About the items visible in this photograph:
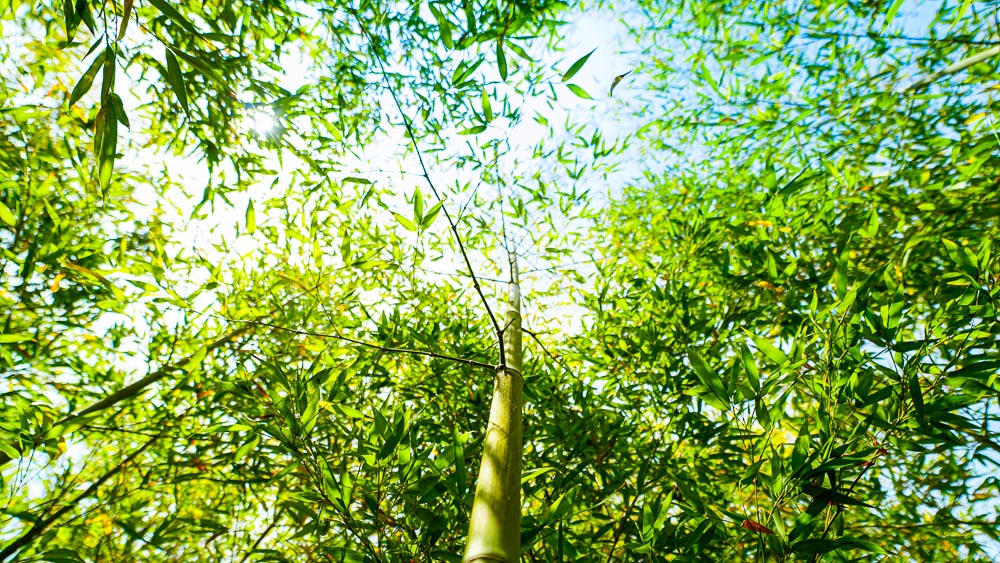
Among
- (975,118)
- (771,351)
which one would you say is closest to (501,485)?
(771,351)

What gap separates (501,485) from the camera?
1039mm

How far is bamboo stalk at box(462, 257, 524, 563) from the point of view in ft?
2.97

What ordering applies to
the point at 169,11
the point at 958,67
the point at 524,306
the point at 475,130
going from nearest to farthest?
1. the point at 169,11
2. the point at 958,67
3. the point at 475,130
4. the point at 524,306

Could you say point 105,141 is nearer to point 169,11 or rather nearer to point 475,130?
point 169,11

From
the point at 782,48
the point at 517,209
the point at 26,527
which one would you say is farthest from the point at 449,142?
the point at 26,527

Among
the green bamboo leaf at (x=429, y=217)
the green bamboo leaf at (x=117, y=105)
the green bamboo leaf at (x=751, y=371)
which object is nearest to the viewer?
the green bamboo leaf at (x=117, y=105)

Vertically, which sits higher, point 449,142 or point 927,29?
point 927,29

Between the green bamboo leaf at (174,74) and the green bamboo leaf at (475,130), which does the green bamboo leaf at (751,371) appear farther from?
the green bamboo leaf at (174,74)

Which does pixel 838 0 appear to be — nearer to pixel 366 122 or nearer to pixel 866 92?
pixel 866 92

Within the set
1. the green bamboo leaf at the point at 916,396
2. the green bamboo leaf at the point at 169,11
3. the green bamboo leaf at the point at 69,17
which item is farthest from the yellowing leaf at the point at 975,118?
the green bamboo leaf at the point at 69,17

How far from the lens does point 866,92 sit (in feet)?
6.96

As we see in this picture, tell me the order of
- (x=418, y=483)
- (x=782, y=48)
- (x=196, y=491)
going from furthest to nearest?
1. (x=196, y=491)
2. (x=782, y=48)
3. (x=418, y=483)

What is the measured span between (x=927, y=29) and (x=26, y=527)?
4299mm

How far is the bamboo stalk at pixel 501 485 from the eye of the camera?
0.91m
